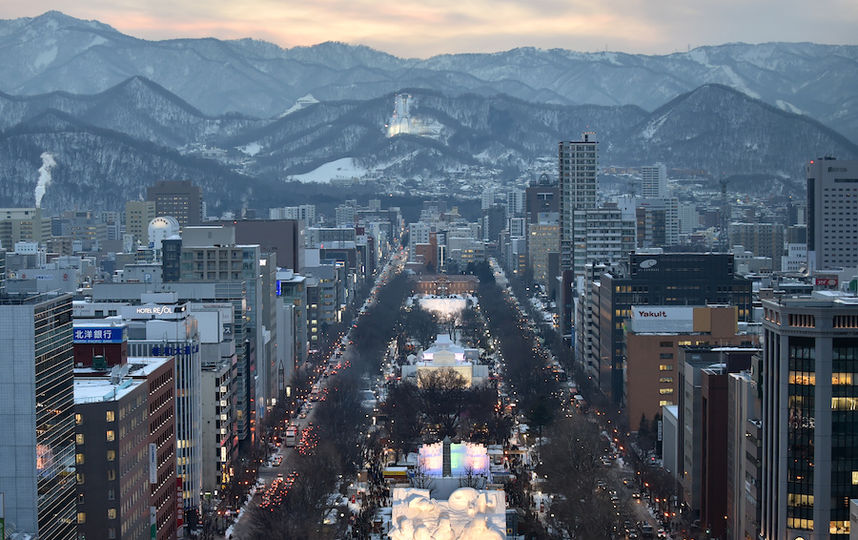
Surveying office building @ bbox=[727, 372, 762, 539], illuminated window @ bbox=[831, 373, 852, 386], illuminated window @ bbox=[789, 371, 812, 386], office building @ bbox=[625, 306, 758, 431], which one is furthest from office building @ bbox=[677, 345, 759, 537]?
office building @ bbox=[625, 306, 758, 431]

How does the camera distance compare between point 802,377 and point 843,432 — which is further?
point 802,377

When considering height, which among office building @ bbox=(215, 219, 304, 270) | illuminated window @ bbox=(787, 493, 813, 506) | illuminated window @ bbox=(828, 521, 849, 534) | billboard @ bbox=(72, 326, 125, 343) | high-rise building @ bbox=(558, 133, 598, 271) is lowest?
illuminated window @ bbox=(828, 521, 849, 534)

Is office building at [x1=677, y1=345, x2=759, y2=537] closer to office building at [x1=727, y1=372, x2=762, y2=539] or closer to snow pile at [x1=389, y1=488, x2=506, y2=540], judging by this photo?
office building at [x1=727, y1=372, x2=762, y2=539]

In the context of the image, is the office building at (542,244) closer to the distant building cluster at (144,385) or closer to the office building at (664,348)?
the distant building cluster at (144,385)

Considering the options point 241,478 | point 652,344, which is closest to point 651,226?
point 652,344

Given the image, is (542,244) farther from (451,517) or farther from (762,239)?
(451,517)

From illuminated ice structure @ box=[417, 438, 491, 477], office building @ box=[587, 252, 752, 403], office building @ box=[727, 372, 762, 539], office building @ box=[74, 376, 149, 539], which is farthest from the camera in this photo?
office building @ box=[587, 252, 752, 403]

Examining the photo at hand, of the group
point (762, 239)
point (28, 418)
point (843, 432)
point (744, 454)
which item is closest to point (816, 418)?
point (843, 432)
